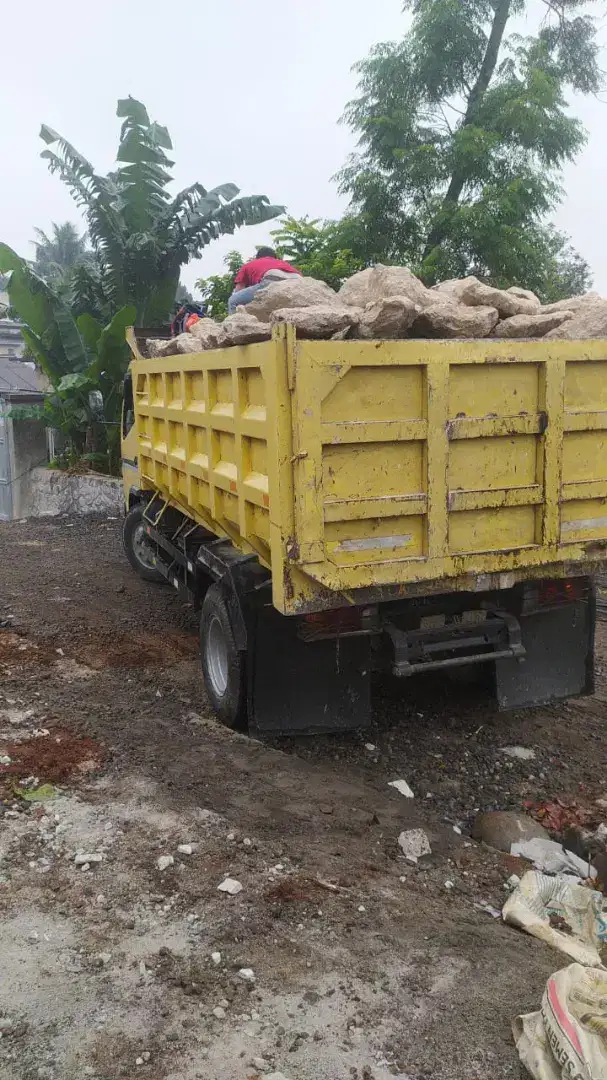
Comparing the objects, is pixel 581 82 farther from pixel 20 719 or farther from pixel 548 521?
pixel 20 719

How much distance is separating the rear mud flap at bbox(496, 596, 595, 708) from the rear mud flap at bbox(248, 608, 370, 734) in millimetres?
870

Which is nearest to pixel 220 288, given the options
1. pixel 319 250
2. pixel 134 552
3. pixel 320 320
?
pixel 319 250

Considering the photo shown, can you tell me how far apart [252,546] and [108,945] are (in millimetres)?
2068

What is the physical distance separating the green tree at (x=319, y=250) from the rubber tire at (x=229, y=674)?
8796mm

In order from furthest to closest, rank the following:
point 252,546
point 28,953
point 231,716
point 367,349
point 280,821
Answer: point 231,716 → point 252,546 → point 280,821 → point 367,349 → point 28,953

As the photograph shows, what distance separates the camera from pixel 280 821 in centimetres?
382

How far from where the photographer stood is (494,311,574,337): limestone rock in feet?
13.7

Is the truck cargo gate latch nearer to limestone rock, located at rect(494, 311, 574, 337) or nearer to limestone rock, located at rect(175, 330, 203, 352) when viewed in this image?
limestone rock, located at rect(494, 311, 574, 337)

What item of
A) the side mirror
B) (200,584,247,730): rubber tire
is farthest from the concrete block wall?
(200,584,247,730): rubber tire

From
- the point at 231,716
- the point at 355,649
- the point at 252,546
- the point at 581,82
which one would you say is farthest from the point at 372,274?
the point at 581,82

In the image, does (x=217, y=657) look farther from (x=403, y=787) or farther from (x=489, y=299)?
(x=489, y=299)

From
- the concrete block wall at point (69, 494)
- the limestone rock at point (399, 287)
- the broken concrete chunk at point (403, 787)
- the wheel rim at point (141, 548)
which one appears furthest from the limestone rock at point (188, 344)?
the concrete block wall at point (69, 494)

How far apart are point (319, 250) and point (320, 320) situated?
11064 mm

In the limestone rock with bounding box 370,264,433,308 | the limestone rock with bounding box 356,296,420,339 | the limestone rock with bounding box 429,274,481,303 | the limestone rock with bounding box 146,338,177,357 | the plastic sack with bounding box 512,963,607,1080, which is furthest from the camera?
the limestone rock with bounding box 146,338,177,357
